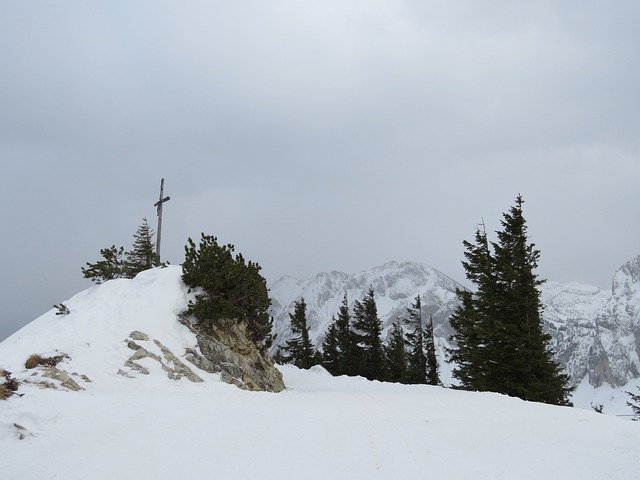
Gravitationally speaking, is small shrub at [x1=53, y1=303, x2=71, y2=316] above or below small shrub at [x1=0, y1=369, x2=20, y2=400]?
above

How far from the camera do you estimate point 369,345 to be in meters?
47.9

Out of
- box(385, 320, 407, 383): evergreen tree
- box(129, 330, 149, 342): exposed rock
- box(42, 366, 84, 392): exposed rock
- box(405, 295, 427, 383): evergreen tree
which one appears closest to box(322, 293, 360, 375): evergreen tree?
box(385, 320, 407, 383): evergreen tree

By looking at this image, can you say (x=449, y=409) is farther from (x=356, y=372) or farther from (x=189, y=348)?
(x=356, y=372)

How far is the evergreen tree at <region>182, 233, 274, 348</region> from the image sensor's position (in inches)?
755

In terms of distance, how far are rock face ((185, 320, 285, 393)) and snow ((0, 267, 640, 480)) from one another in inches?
36.0

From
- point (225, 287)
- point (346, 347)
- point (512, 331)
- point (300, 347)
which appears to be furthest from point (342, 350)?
point (225, 287)

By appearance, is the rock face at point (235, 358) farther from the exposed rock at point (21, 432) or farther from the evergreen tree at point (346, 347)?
the evergreen tree at point (346, 347)

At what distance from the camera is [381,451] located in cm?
1020

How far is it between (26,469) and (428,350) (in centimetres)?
3933

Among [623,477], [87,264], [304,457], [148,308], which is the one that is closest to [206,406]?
[304,457]

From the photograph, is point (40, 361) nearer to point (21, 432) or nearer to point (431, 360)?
point (21, 432)

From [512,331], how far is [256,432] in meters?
17.3

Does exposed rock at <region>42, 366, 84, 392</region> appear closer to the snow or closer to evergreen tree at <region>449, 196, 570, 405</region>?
the snow

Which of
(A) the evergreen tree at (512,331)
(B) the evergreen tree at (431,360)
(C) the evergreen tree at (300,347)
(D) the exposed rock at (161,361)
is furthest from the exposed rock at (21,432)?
(C) the evergreen tree at (300,347)
